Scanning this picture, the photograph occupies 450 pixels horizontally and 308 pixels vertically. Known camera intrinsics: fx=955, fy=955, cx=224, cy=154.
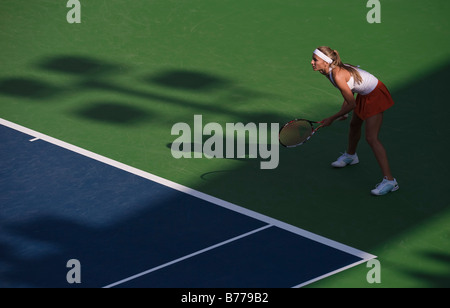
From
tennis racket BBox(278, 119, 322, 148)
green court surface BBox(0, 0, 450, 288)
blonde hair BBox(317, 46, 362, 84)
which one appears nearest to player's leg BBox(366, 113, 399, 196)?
green court surface BBox(0, 0, 450, 288)

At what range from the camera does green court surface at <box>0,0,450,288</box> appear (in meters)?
11.4

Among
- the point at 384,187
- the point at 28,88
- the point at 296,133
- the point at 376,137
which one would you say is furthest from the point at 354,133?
the point at 28,88

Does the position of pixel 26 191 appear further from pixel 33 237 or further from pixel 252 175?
pixel 252 175

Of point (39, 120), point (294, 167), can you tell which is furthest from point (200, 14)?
point (294, 167)

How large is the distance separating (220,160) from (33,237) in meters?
2.94

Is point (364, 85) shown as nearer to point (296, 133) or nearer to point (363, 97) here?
point (363, 97)

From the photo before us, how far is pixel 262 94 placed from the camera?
14781 mm

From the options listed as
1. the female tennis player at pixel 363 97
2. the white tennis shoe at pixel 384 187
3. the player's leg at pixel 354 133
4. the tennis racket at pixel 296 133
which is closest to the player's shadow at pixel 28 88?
the tennis racket at pixel 296 133

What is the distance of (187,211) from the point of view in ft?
37.8

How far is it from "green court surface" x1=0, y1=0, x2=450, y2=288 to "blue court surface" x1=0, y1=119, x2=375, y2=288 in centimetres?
31

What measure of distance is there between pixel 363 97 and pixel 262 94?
10.8ft

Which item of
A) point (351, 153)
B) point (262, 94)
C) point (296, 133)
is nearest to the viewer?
point (296, 133)

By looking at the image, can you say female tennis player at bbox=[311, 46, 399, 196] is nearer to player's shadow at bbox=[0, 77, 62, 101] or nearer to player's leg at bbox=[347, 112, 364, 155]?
player's leg at bbox=[347, 112, 364, 155]

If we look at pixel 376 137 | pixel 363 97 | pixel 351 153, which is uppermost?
pixel 363 97
